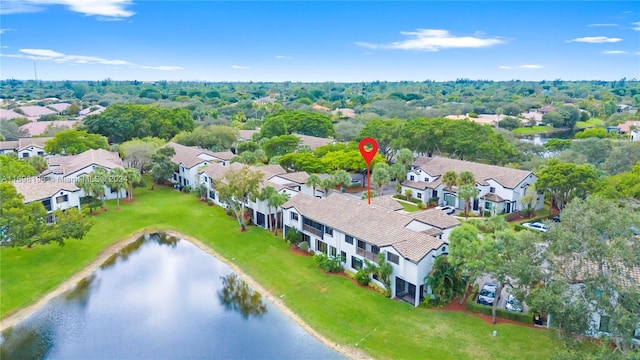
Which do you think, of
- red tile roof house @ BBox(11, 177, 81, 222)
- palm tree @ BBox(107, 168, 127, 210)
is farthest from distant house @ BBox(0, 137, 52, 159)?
palm tree @ BBox(107, 168, 127, 210)

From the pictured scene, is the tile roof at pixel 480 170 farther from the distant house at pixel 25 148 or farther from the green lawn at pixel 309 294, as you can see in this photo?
the distant house at pixel 25 148

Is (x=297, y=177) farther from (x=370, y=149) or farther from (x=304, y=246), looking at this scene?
(x=370, y=149)

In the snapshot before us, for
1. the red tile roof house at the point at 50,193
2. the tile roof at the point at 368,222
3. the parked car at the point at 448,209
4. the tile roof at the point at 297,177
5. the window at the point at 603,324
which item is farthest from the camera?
the tile roof at the point at 297,177

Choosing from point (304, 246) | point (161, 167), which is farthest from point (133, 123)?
point (304, 246)

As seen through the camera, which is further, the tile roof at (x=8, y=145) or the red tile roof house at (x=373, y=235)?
the tile roof at (x=8, y=145)

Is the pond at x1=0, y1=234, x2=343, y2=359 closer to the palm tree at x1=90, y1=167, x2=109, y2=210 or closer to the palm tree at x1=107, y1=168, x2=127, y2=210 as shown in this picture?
the palm tree at x1=90, y1=167, x2=109, y2=210

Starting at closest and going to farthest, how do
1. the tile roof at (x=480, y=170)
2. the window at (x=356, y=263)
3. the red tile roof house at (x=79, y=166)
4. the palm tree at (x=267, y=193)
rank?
the window at (x=356, y=263), the palm tree at (x=267, y=193), the tile roof at (x=480, y=170), the red tile roof house at (x=79, y=166)

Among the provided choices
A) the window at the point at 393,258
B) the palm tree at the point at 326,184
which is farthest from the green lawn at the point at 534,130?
the window at the point at 393,258
